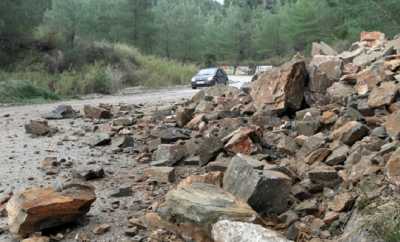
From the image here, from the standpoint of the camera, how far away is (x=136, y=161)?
25.7 feet

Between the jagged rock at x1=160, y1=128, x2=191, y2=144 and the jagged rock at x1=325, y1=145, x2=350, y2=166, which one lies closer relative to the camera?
the jagged rock at x1=325, y1=145, x2=350, y2=166

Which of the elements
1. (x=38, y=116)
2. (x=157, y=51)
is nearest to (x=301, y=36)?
(x=157, y=51)

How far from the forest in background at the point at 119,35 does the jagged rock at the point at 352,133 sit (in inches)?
401

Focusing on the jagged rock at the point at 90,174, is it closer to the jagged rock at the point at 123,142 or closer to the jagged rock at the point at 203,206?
the jagged rock at the point at 123,142

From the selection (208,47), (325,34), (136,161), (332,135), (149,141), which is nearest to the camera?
(332,135)

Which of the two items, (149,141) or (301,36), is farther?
(301,36)

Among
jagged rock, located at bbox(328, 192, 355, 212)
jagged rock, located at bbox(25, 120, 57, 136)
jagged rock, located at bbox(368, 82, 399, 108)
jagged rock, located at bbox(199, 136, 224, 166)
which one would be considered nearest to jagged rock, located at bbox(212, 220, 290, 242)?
jagged rock, located at bbox(328, 192, 355, 212)

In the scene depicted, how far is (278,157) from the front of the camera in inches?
255

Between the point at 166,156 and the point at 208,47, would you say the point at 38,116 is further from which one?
the point at 208,47

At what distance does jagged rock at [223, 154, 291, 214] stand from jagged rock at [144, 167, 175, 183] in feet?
5.21

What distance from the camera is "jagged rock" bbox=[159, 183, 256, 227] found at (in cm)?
435

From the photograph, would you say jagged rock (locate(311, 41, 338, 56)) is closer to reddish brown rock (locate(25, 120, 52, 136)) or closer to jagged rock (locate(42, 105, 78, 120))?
reddish brown rock (locate(25, 120, 52, 136))

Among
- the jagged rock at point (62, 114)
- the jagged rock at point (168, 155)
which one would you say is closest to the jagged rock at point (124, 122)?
Result: the jagged rock at point (62, 114)

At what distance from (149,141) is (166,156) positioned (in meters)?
1.49
